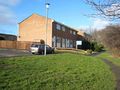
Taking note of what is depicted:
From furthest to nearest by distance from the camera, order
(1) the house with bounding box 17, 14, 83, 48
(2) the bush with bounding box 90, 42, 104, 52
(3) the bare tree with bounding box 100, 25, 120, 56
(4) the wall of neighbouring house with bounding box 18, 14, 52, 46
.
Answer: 1. (2) the bush with bounding box 90, 42, 104, 52
2. (4) the wall of neighbouring house with bounding box 18, 14, 52, 46
3. (1) the house with bounding box 17, 14, 83, 48
4. (3) the bare tree with bounding box 100, 25, 120, 56

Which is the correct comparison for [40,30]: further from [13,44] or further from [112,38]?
[112,38]

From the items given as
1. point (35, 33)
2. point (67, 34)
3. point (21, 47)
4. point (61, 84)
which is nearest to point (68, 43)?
point (67, 34)

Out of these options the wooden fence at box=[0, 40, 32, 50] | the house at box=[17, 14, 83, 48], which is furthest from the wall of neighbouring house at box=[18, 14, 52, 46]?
the wooden fence at box=[0, 40, 32, 50]

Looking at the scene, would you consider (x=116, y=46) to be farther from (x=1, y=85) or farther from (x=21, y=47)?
(x=1, y=85)

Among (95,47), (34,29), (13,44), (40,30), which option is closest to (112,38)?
(40,30)

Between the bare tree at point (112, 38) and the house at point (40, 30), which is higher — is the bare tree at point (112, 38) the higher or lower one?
the lower one

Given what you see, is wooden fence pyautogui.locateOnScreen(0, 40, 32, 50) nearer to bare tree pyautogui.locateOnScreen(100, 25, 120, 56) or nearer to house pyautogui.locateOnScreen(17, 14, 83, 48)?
house pyautogui.locateOnScreen(17, 14, 83, 48)

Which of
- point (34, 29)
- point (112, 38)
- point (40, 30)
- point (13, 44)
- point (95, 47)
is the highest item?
point (34, 29)

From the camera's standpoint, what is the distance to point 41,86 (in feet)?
38.9

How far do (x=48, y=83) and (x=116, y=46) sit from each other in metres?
35.3

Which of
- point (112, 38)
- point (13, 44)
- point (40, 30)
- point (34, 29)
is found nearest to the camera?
point (112, 38)

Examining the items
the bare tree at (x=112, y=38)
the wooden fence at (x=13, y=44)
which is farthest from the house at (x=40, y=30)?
the bare tree at (x=112, y=38)

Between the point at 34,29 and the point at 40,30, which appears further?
the point at 34,29

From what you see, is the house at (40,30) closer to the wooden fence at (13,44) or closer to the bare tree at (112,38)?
the wooden fence at (13,44)
